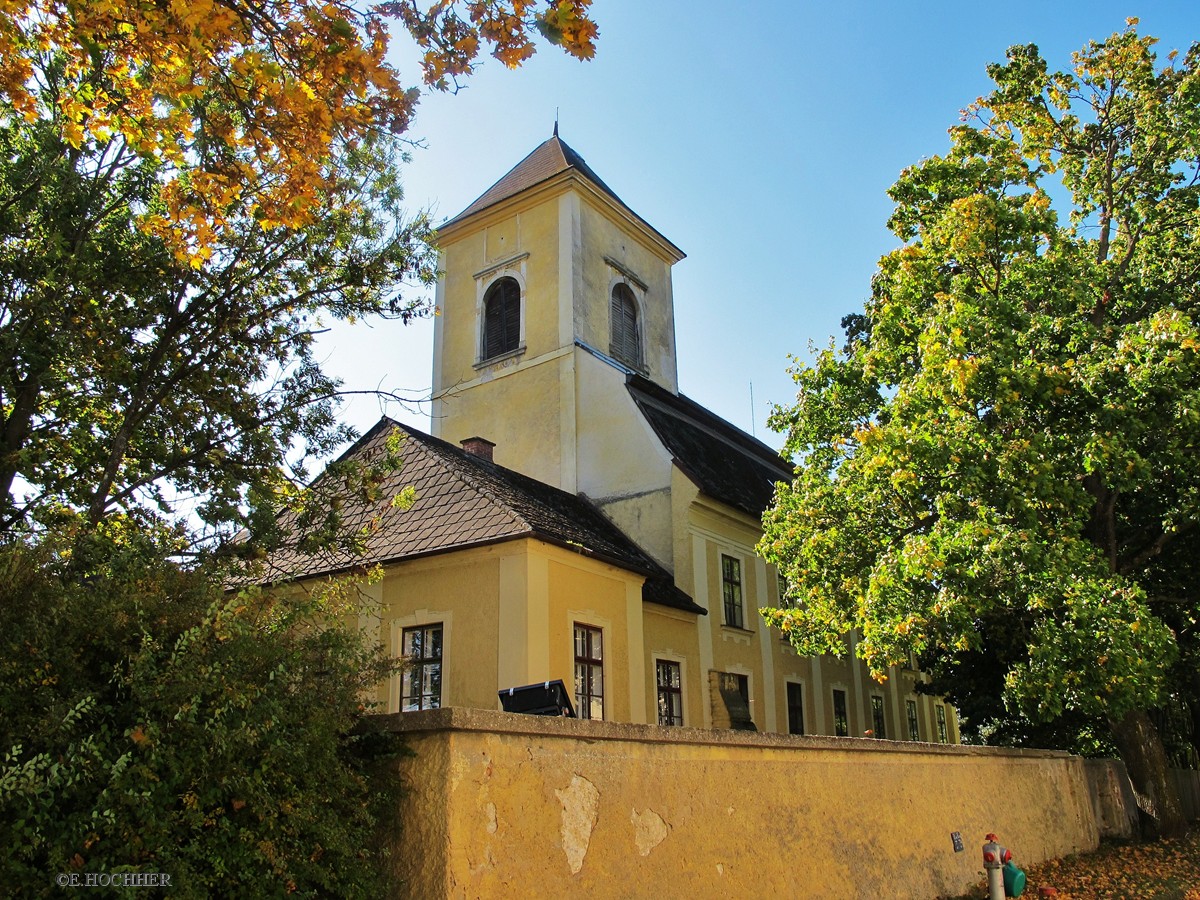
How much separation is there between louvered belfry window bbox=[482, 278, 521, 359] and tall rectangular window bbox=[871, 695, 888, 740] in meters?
13.2

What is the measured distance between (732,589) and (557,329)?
7.34m

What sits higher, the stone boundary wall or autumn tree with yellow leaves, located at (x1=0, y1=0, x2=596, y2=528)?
autumn tree with yellow leaves, located at (x1=0, y1=0, x2=596, y2=528)

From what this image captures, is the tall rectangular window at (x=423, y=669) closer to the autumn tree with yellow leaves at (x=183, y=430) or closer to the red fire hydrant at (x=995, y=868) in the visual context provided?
the autumn tree with yellow leaves at (x=183, y=430)

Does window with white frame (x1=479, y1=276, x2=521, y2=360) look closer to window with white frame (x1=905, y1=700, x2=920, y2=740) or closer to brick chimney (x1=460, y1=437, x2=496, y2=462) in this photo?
brick chimney (x1=460, y1=437, x2=496, y2=462)

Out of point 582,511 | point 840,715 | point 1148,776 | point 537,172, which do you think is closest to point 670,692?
point 582,511

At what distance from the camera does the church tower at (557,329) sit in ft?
70.3

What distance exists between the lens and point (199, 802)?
4.70 meters

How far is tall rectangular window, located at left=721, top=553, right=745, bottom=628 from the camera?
2019 centimetres

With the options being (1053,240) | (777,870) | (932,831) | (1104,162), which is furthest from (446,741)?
(1104,162)

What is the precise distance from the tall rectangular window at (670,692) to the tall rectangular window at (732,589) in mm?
2402

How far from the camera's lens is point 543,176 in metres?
25.1

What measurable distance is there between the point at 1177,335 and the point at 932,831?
6.92 m

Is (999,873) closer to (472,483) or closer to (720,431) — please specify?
(472,483)

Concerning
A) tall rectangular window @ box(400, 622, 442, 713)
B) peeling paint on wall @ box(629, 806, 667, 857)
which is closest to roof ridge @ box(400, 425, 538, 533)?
tall rectangular window @ box(400, 622, 442, 713)
